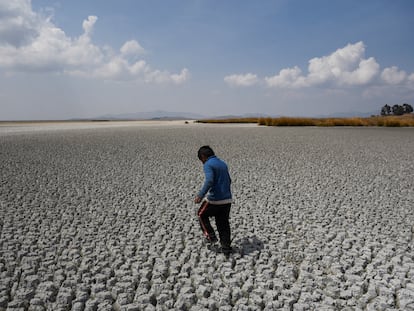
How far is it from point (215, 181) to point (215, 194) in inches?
8.1

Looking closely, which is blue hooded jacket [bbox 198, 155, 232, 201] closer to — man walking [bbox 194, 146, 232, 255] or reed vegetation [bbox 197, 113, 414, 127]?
man walking [bbox 194, 146, 232, 255]

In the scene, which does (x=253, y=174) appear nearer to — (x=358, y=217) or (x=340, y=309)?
(x=358, y=217)

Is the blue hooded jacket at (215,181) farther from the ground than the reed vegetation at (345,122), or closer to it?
closer to it

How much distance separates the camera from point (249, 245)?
553 cm

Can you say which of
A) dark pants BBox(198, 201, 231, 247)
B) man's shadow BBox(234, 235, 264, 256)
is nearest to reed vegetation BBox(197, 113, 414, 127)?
man's shadow BBox(234, 235, 264, 256)

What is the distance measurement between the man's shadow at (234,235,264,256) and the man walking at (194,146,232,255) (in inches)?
13.1

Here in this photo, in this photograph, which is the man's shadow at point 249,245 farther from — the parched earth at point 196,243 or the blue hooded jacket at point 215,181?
the blue hooded jacket at point 215,181

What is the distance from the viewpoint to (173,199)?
846cm

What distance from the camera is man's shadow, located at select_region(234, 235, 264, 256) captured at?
5.27 meters

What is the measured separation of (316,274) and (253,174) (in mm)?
7077

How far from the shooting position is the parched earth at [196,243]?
397cm

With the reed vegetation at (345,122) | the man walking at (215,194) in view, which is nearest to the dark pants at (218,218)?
the man walking at (215,194)

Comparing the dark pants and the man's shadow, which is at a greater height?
the dark pants

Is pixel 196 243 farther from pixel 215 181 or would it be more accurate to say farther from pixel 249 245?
pixel 215 181
